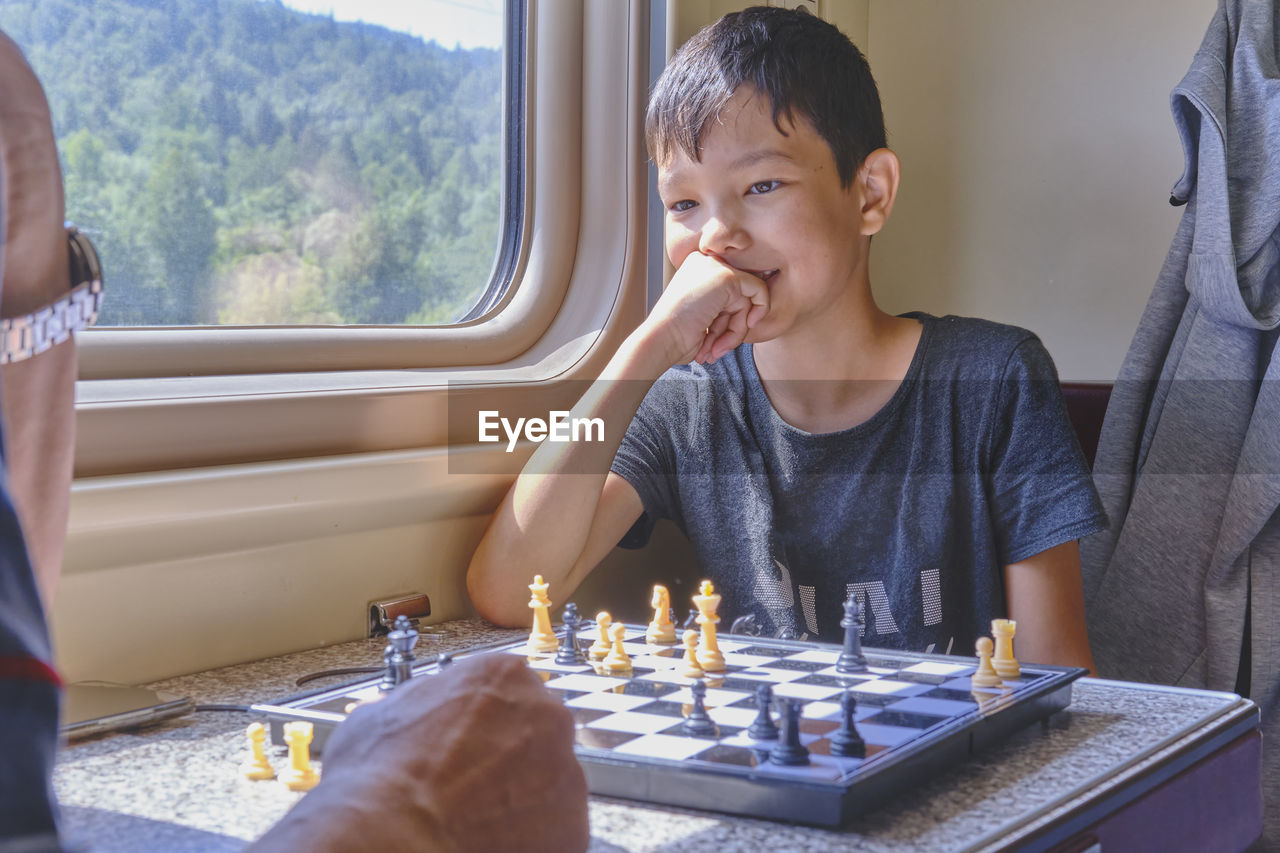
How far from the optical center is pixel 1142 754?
93 centimetres

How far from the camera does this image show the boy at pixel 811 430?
1585 millimetres

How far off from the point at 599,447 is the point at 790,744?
860 millimetres

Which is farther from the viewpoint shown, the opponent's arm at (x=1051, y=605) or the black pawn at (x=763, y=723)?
the opponent's arm at (x=1051, y=605)

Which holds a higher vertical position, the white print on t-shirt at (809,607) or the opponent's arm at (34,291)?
the opponent's arm at (34,291)

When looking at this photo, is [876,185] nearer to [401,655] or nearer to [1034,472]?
[1034,472]

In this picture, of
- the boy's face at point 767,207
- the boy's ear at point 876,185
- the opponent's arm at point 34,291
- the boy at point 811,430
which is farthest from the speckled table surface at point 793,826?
the boy's ear at point 876,185

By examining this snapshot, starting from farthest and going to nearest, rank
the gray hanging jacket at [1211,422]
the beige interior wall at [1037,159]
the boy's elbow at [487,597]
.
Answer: the beige interior wall at [1037,159]
the gray hanging jacket at [1211,422]
the boy's elbow at [487,597]

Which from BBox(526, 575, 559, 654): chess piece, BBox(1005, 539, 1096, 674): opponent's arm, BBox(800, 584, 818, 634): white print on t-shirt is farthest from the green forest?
BBox(1005, 539, 1096, 674): opponent's arm

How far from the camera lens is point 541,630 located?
4.02 feet

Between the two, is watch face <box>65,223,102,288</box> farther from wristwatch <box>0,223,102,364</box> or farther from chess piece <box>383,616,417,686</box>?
chess piece <box>383,616,417,686</box>

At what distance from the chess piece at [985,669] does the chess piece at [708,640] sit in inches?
8.8

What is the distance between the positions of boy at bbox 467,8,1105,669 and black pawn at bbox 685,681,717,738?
601mm

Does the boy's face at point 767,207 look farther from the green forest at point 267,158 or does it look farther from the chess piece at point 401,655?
the chess piece at point 401,655

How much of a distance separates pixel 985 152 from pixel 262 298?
1554mm
